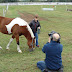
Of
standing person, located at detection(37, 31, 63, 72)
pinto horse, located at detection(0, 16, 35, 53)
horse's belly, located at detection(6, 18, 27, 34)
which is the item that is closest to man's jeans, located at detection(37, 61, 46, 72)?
standing person, located at detection(37, 31, 63, 72)

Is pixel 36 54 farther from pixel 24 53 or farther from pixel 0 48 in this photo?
pixel 0 48

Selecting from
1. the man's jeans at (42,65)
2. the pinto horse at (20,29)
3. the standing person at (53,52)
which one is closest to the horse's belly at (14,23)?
the pinto horse at (20,29)

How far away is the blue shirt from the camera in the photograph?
390 centimetres

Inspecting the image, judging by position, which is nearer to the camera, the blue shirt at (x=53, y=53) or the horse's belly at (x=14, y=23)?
the blue shirt at (x=53, y=53)

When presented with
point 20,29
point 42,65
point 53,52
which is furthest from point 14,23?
point 53,52

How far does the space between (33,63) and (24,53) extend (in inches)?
48.9

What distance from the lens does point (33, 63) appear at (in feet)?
18.1

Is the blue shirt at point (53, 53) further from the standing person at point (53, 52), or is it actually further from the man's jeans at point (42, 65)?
the man's jeans at point (42, 65)

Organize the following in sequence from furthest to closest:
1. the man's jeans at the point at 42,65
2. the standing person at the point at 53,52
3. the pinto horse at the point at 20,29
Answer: the pinto horse at the point at 20,29 < the man's jeans at the point at 42,65 < the standing person at the point at 53,52

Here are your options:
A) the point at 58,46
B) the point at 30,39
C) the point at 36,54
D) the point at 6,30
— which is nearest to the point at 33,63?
the point at 36,54

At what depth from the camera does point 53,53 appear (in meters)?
3.96

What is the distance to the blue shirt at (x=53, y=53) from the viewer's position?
390 cm

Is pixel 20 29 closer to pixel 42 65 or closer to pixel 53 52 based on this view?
pixel 42 65

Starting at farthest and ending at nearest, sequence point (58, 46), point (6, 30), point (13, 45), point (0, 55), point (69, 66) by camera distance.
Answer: point (13, 45), point (6, 30), point (0, 55), point (69, 66), point (58, 46)
